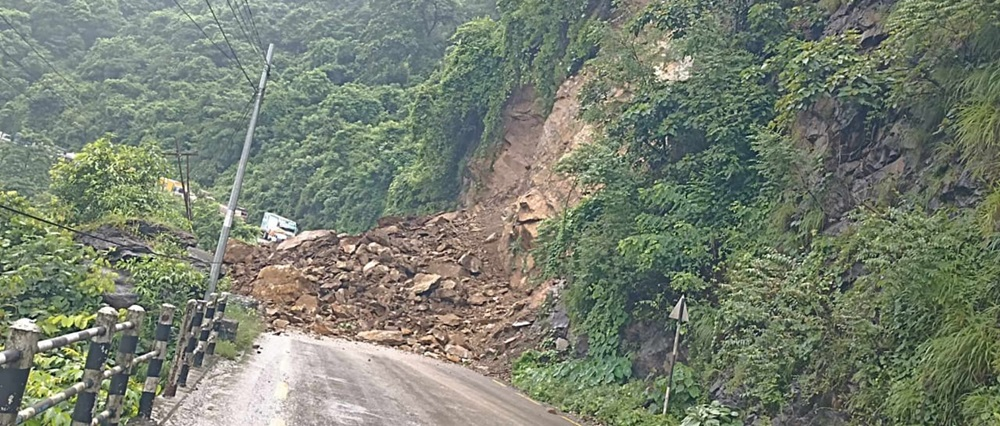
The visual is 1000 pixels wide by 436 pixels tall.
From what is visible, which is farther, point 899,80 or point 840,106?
point 840,106

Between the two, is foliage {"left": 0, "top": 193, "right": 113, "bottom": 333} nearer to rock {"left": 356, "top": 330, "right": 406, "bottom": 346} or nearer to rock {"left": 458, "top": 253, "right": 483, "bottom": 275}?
rock {"left": 356, "top": 330, "right": 406, "bottom": 346}

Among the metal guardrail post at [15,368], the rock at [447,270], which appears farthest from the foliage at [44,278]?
the rock at [447,270]

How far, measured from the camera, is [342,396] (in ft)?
32.5

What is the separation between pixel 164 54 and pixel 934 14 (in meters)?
58.3

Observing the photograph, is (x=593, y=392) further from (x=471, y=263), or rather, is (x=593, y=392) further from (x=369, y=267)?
(x=369, y=267)

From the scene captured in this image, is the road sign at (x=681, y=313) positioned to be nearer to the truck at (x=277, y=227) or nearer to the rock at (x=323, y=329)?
the rock at (x=323, y=329)

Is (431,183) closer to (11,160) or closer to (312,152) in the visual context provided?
(312,152)

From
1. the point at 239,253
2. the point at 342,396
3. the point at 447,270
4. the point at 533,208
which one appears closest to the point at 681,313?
the point at 342,396

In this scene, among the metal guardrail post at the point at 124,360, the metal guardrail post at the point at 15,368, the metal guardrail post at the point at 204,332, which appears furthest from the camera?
the metal guardrail post at the point at 204,332

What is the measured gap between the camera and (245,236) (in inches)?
1490

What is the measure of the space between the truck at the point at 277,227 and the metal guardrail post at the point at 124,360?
4073cm

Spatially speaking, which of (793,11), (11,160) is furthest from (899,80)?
(11,160)

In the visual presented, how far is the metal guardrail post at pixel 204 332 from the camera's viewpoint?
1019 centimetres

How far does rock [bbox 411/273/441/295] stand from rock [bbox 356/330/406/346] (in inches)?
110
